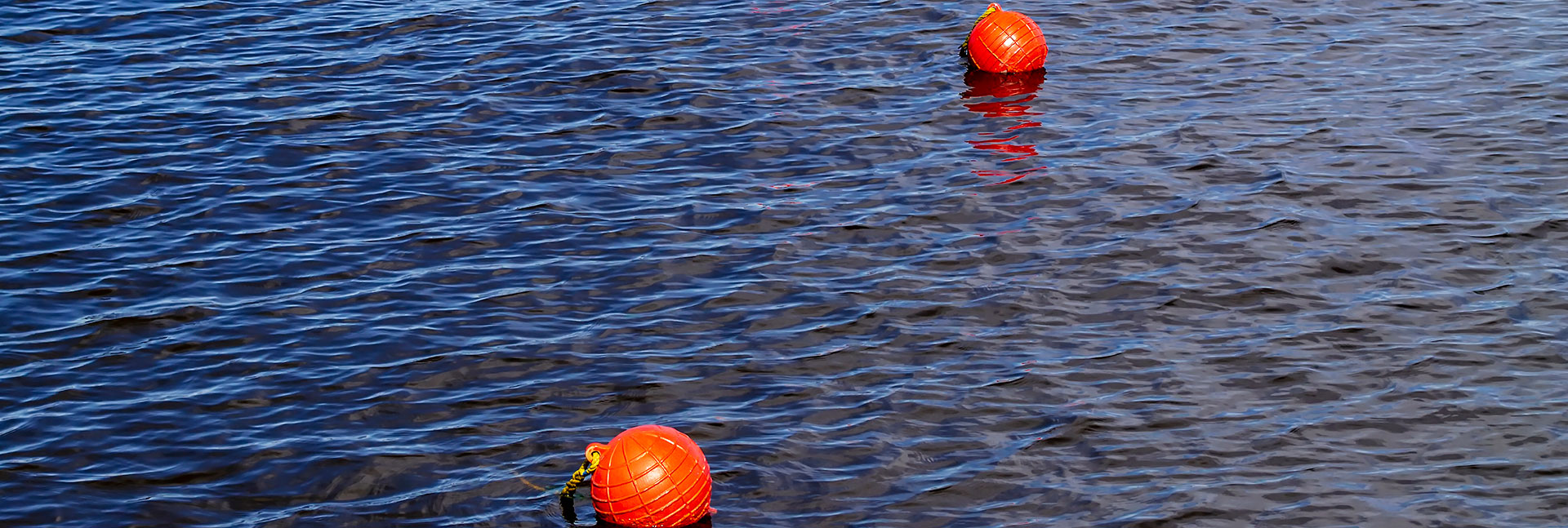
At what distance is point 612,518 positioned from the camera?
29.4 feet

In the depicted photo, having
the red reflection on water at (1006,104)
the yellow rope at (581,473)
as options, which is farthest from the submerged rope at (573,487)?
the red reflection on water at (1006,104)

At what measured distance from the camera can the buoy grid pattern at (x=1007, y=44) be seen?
1717 cm

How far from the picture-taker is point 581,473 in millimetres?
9039

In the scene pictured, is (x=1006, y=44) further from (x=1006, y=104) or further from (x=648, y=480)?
(x=648, y=480)

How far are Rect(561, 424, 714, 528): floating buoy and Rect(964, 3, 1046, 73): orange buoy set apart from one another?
962 centimetres

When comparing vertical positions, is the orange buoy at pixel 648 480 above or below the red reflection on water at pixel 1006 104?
below

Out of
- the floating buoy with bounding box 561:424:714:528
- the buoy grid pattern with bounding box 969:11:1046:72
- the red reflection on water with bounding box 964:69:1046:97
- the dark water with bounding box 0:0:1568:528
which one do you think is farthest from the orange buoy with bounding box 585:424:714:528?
the buoy grid pattern with bounding box 969:11:1046:72

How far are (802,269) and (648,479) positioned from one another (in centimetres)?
432

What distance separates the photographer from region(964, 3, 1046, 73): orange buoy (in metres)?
17.2

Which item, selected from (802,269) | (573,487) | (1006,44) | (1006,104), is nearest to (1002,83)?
(1006,44)

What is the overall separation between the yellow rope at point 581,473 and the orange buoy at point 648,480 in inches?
0.5

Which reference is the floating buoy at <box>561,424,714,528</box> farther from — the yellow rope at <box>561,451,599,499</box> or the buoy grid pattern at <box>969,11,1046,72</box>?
the buoy grid pattern at <box>969,11,1046,72</box>

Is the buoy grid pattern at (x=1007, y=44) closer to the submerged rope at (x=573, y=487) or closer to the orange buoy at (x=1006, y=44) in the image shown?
the orange buoy at (x=1006, y=44)

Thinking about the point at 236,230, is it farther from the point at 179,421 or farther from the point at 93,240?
the point at 179,421
